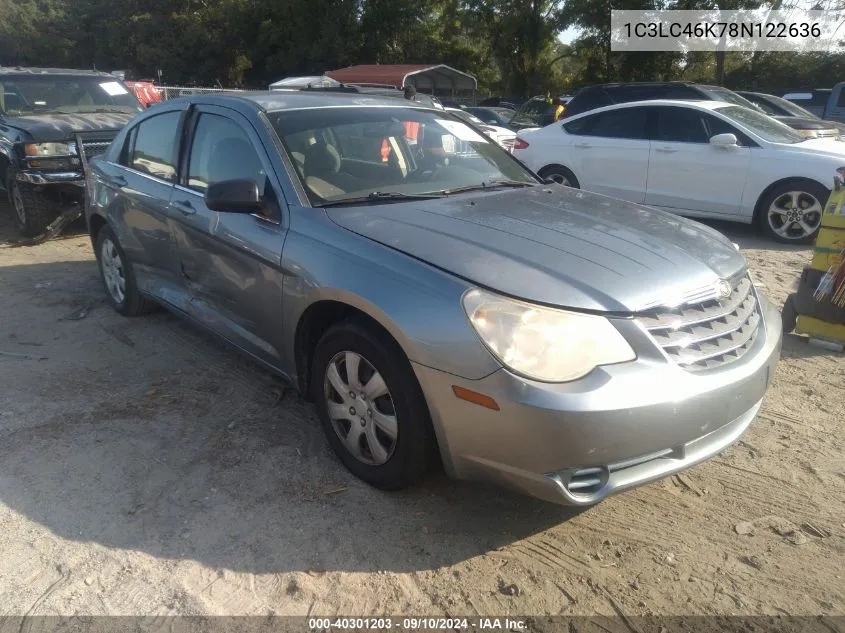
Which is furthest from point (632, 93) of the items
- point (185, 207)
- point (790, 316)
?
point (185, 207)

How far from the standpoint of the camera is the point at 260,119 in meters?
3.58

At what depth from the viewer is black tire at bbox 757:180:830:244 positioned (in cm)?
729

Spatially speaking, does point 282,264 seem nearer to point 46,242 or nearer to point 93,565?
point 93,565

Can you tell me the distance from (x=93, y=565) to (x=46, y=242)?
20.7ft

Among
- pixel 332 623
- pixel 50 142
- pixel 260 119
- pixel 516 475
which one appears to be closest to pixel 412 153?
pixel 260 119

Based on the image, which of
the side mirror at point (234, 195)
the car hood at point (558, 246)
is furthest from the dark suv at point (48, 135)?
the car hood at point (558, 246)

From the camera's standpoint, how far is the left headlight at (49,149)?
7.59 metres

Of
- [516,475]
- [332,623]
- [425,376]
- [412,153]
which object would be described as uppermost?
[412,153]

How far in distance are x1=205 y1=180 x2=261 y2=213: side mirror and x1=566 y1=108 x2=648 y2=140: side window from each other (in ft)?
21.5

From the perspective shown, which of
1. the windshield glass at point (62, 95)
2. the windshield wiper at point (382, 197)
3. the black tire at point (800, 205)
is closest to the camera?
the windshield wiper at point (382, 197)

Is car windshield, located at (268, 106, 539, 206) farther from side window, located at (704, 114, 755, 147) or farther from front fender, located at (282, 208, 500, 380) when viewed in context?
side window, located at (704, 114, 755, 147)

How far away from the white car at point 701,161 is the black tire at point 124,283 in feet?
19.4

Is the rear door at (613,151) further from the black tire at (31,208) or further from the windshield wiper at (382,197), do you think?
the black tire at (31,208)

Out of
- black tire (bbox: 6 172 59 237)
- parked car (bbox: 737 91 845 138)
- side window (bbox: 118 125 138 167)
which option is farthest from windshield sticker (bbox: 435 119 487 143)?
parked car (bbox: 737 91 845 138)
